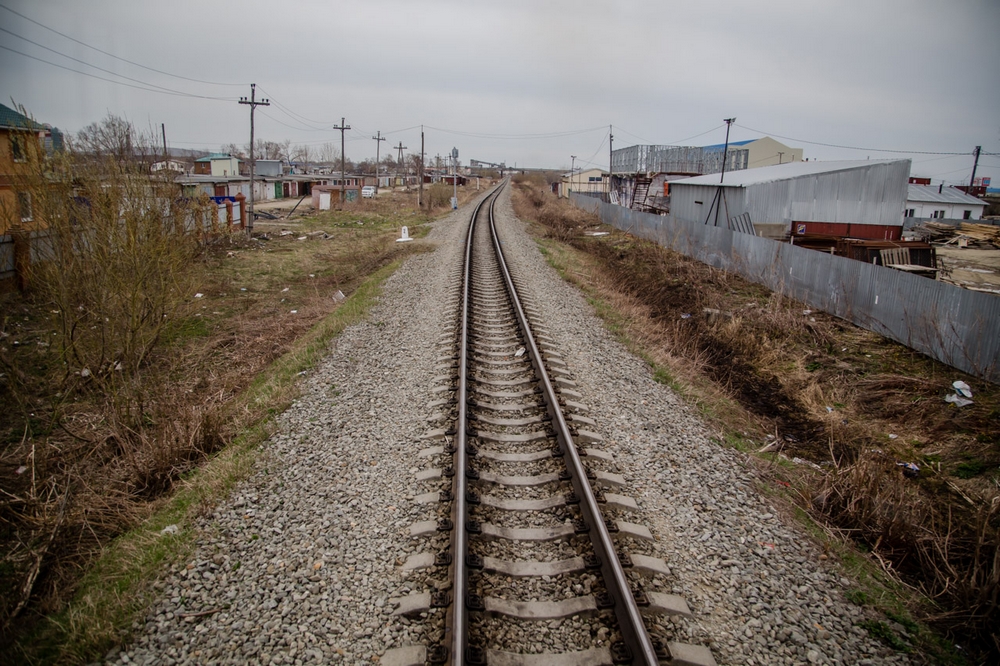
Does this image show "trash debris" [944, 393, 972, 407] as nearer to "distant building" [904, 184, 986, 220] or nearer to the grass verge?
the grass verge

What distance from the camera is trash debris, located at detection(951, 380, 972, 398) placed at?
8102 mm

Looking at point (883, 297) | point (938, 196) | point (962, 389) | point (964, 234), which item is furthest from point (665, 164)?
point (962, 389)

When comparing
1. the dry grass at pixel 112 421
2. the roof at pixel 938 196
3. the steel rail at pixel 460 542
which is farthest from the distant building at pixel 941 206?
the steel rail at pixel 460 542

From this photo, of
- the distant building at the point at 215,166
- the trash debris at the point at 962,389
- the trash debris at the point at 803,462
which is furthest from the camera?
the distant building at the point at 215,166

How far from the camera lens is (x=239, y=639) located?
346 cm

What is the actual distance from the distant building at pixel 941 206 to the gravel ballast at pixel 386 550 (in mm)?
49953

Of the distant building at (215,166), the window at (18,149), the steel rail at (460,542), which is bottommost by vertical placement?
the steel rail at (460,542)

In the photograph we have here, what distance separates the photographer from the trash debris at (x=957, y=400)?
7.88 metres

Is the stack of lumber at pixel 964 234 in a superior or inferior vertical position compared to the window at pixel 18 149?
inferior

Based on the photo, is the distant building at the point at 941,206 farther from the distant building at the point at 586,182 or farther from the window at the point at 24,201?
the window at the point at 24,201

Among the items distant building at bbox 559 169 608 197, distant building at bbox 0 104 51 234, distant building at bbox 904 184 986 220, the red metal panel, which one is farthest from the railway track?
distant building at bbox 559 169 608 197

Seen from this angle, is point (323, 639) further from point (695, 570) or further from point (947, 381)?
point (947, 381)

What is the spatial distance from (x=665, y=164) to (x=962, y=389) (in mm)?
51552

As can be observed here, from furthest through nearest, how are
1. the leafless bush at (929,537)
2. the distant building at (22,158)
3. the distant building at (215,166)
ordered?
the distant building at (215,166)
the distant building at (22,158)
the leafless bush at (929,537)
